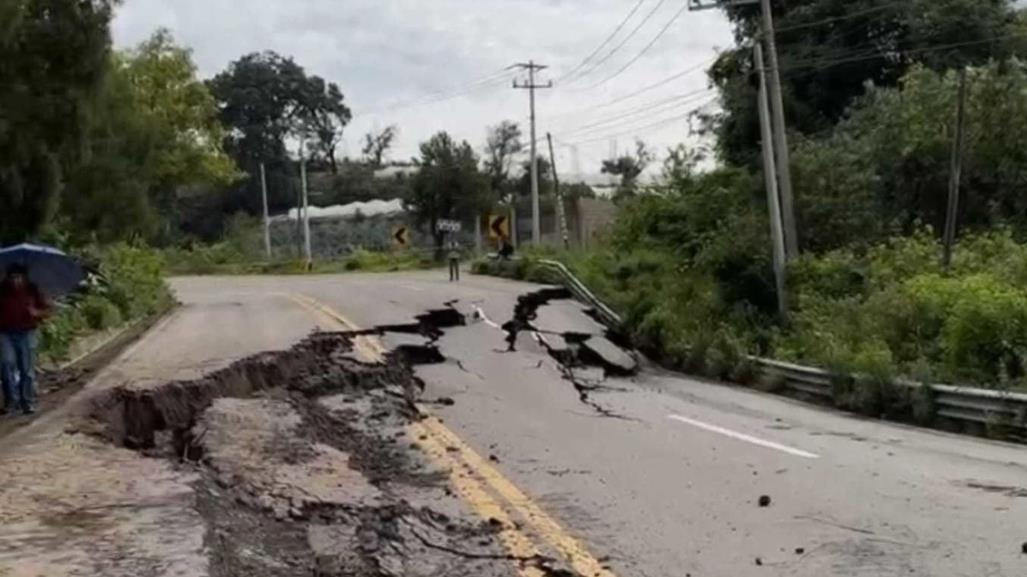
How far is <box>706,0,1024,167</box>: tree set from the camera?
1747 inches

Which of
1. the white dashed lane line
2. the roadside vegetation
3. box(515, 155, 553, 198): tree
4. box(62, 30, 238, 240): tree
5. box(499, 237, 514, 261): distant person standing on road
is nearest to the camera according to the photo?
the white dashed lane line

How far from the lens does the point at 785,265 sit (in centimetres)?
2806

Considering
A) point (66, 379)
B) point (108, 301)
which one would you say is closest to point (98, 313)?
point (108, 301)

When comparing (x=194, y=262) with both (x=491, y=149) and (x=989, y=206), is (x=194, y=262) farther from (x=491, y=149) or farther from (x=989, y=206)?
(x=989, y=206)

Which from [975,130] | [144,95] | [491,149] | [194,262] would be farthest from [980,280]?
[491,149]

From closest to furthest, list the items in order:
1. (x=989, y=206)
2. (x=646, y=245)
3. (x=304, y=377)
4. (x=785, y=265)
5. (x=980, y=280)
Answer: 1. (x=304, y=377)
2. (x=980, y=280)
3. (x=785, y=265)
4. (x=989, y=206)
5. (x=646, y=245)

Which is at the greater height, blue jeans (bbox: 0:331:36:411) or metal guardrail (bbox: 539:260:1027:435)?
blue jeans (bbox: 0:331:36:411)

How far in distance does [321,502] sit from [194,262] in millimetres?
71854

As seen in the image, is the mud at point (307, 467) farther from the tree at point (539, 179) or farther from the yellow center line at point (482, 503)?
the tree at point (539, 179)

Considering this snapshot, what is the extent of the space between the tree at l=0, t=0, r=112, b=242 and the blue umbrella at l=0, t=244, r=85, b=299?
4.09 ft

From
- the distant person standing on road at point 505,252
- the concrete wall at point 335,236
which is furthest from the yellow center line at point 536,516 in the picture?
the concrete wall at point 335,236

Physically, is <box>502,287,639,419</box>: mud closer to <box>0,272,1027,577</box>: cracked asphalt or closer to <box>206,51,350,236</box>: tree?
<box>0,272,1027,577</box>: cracked asphalt

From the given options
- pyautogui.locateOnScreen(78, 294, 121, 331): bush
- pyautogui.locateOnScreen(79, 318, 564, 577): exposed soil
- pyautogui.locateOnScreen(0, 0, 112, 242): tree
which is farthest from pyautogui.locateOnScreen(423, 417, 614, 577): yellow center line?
pyautogui.locateOnScreen(78, 294, 121, 331): bush

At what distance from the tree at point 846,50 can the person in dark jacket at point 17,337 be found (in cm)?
3168
